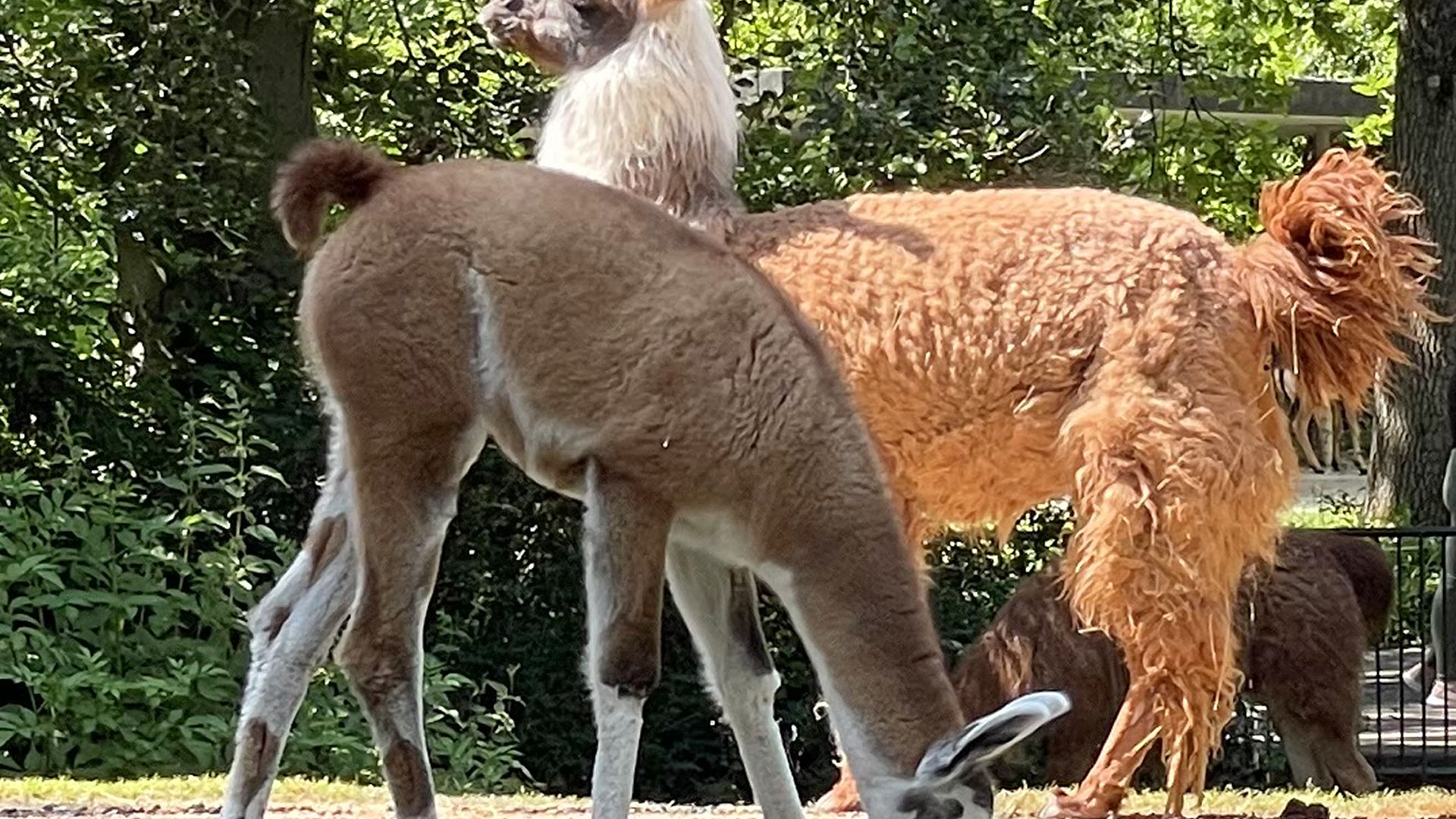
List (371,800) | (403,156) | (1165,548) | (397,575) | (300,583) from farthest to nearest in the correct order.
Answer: (403,156)
(371,800)
(1165,548)
(300,583)
(397,575)

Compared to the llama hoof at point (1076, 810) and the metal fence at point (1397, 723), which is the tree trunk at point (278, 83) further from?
the llama hoof at point (1076, 810)

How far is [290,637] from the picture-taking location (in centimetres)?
552

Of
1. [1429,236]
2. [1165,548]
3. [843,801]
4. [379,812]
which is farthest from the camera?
[1429,236]

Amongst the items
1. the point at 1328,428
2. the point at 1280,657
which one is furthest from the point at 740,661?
the point at 1280,657

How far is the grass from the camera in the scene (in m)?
6.88

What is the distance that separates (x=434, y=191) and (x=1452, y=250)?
11.4 m

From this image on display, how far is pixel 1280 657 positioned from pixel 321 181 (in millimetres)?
5605

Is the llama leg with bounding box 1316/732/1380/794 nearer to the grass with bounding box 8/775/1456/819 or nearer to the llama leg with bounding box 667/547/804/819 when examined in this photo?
the grass with bounding box 8/775/1456/819

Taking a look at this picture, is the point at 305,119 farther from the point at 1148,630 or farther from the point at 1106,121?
the point at 1148,630

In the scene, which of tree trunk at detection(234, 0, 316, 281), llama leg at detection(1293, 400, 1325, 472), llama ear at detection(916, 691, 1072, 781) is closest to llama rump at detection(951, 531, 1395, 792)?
llama leg at detection(1293, 400, 1325, 472)


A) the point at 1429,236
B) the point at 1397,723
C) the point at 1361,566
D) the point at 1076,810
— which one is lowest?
the point at 1397,723

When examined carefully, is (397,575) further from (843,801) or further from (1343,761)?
(1343,761)

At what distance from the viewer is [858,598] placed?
16.2 ft

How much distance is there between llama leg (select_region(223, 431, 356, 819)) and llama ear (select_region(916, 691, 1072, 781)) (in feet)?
4.76
